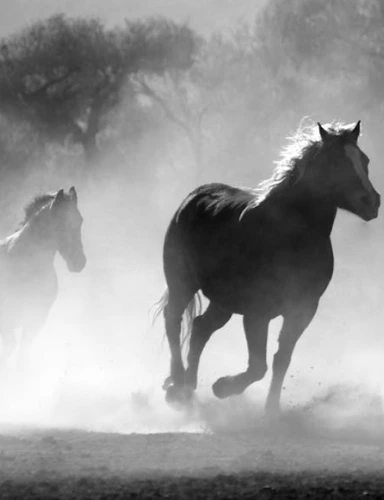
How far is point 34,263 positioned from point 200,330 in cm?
288

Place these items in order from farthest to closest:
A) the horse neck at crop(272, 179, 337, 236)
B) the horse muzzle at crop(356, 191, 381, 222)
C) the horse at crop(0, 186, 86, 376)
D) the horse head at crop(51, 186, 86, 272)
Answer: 1. the horse head at crop(51, 186, 86, 272)
2. the horse at crop(0, 186, 86, 376)
3. the horse neck at crop(272, 179, 337, 236)
4. the horse muzzle at crop(356, 191, 381, 222)

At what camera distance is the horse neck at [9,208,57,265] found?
15.2 meters

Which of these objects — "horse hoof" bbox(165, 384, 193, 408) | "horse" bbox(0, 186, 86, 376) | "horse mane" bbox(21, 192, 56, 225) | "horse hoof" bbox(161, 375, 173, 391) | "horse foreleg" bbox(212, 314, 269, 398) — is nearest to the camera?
"horse foreleg" bbox(212, 314, 269, 398)

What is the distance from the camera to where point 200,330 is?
1285 centimetres

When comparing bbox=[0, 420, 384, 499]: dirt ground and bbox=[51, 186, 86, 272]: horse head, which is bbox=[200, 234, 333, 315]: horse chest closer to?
bbox=[0, 420, 384, 499]: dirt ground

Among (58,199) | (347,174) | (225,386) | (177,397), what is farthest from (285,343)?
(58,199)

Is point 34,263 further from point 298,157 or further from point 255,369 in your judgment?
point 255,369

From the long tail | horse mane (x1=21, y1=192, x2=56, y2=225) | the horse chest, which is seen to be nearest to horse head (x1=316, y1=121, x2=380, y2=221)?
the horse chest

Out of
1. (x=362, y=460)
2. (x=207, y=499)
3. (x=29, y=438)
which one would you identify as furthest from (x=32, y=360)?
(x=207, y=499)

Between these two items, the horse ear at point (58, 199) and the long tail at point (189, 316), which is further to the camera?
→ the horse ear at point (58, 199)

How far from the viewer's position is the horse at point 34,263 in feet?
49.1

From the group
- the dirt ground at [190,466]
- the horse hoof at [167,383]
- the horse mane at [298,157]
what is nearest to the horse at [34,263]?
the horse hoof at [167,383]

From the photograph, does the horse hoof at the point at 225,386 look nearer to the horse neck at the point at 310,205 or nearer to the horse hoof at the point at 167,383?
the horse neck at the point at 310,205

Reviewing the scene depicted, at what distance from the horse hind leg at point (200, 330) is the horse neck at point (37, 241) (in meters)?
2.80
